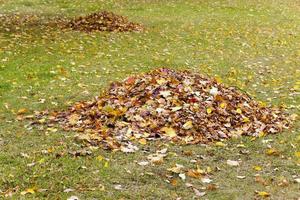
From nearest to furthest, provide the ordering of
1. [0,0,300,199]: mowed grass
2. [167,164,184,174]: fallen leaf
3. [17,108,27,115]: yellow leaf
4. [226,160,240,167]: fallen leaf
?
1. [0,0,300,199]: mowed grass
2. [167,164,184,174]: fallen leaf
3. [226,160,240,167]: fallen leaf
4. [17,108,27,115]: yellow leaf

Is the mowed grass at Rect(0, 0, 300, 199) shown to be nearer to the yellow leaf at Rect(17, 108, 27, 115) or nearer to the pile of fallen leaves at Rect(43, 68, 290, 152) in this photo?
the yellow leaf at Rect(17, 108, 27, 115)

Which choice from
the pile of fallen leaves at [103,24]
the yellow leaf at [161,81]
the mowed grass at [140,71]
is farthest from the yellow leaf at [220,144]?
the pile of fallen leaves at [103,24]

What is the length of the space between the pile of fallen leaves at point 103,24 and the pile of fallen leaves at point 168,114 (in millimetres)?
8705

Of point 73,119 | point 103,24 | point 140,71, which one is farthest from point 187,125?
point 103,24

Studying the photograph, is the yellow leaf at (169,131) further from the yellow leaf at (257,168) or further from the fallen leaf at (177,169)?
the yellow leaf at (257,168)

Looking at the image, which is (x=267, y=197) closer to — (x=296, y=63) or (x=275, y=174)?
A: (x=275, y=174)

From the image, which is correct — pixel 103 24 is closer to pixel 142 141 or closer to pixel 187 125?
pixel 187 125

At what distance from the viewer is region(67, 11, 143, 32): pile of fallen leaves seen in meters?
18.4

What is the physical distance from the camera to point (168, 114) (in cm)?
880

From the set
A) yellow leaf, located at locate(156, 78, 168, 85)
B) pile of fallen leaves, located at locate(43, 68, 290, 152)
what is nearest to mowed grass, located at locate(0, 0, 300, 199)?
pile of fallen leaves, located at locate(43, 68, 290, 152)

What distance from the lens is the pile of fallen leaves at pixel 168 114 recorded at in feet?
27.8

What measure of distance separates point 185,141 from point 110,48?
7.86 m

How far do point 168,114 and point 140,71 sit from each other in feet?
15.3

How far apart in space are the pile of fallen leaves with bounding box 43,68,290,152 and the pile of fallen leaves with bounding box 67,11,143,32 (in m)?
8.71
